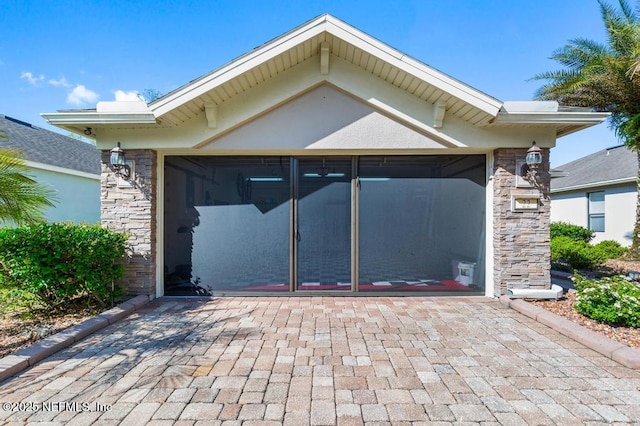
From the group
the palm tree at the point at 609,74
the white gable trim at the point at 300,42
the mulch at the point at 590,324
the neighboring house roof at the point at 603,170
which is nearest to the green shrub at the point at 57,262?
the white gable trim at the point at 300,42

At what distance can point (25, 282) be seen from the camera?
14.1 ft

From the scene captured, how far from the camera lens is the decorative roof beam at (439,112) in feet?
17.6

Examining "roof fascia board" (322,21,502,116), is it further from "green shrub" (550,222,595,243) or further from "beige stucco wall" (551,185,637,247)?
"beige stucco wall" (551,185,637,247)

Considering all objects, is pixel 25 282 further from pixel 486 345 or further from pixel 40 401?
pixel 486 345

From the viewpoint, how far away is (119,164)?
5.32 meters

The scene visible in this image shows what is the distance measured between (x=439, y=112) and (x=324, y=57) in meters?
2.18

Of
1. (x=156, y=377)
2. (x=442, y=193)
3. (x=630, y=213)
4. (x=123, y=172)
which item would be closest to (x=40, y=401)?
(x=156, y=377)

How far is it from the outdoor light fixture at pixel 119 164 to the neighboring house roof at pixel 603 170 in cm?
1298

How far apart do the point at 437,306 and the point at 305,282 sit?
2370 mm

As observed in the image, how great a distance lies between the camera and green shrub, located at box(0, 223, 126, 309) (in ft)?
13.9

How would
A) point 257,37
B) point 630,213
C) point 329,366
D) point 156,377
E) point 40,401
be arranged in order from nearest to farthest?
1. point 40,401
2. point 156,377
3. point 329,366
4. point 257,37
5. point 630,213

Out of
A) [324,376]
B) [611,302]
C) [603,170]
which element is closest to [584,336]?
[611,302]

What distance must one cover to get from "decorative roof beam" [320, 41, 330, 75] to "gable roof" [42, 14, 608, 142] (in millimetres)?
15

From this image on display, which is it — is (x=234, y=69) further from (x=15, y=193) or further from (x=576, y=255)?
(x=576, y=255)
